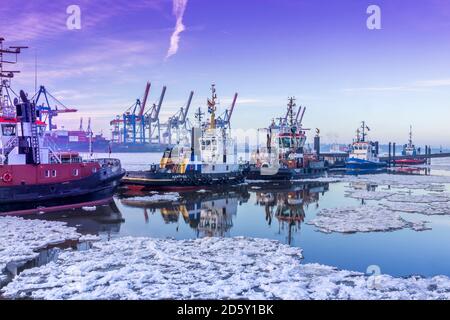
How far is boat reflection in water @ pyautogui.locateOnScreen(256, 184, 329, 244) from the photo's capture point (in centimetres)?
1568

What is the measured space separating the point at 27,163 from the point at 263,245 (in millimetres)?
12820

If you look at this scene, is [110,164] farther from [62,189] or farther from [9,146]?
[9,146]

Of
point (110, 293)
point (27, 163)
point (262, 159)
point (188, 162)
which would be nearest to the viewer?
point (110, 293)

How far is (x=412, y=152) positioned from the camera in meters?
104

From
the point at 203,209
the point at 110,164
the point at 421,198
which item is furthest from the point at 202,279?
the point at 421,198

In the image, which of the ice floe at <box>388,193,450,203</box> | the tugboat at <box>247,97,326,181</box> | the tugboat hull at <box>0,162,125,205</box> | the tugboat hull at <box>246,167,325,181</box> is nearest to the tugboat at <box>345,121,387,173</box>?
the tugboat at <box>247,97,326,181</box>

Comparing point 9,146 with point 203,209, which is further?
point 203,209

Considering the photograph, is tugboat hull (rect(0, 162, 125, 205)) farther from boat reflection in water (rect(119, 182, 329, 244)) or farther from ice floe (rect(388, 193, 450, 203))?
ice floe (rect(388, 193, 450, 203))

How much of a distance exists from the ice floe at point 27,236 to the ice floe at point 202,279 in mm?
1194

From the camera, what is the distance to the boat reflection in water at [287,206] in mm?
15680

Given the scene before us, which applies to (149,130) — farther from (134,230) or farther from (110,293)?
(110,293)

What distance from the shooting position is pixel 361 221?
1595 centimetres

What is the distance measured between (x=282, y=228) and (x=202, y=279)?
24.2ft

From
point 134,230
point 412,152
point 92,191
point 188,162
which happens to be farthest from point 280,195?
point 412,152
